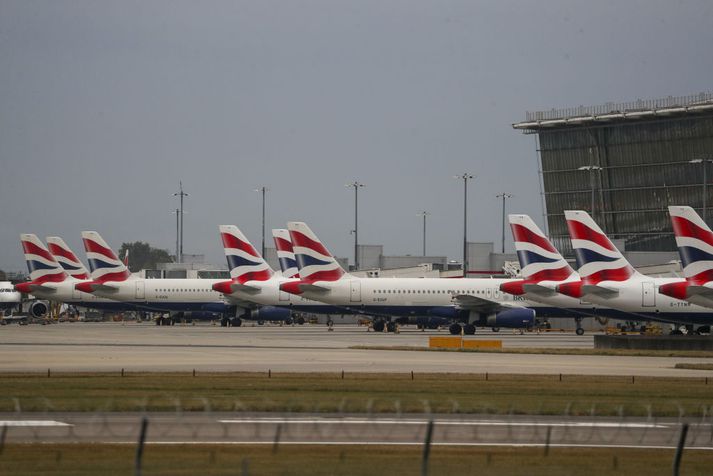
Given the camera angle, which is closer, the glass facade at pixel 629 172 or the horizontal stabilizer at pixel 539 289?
the horizontal stabilizer at pixel 539 289

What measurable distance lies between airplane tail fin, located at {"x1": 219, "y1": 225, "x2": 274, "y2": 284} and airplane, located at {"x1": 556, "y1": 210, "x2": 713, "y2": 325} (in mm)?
38237

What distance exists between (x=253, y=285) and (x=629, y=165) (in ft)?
217

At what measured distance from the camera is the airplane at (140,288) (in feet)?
360

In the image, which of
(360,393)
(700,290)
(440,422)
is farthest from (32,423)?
(700,290)

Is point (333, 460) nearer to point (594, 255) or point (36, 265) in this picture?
point (594, 255)

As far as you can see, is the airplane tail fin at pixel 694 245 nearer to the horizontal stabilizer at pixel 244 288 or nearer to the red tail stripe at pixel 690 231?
the red tail stripe at pixel 690 231

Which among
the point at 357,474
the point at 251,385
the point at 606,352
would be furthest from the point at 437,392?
the point at 606,352

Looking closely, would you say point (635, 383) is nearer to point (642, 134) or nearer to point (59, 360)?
point (59, 360)

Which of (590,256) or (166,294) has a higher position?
(590,256)

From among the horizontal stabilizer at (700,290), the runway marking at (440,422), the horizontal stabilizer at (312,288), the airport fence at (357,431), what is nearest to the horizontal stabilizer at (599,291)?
the horizontal stabilizer at (700,290)

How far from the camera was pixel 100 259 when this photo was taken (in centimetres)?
11012

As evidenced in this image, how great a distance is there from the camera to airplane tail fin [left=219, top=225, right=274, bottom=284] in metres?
103

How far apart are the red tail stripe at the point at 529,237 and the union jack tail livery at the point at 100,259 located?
46.0 meters

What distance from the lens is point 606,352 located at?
58938 mm
